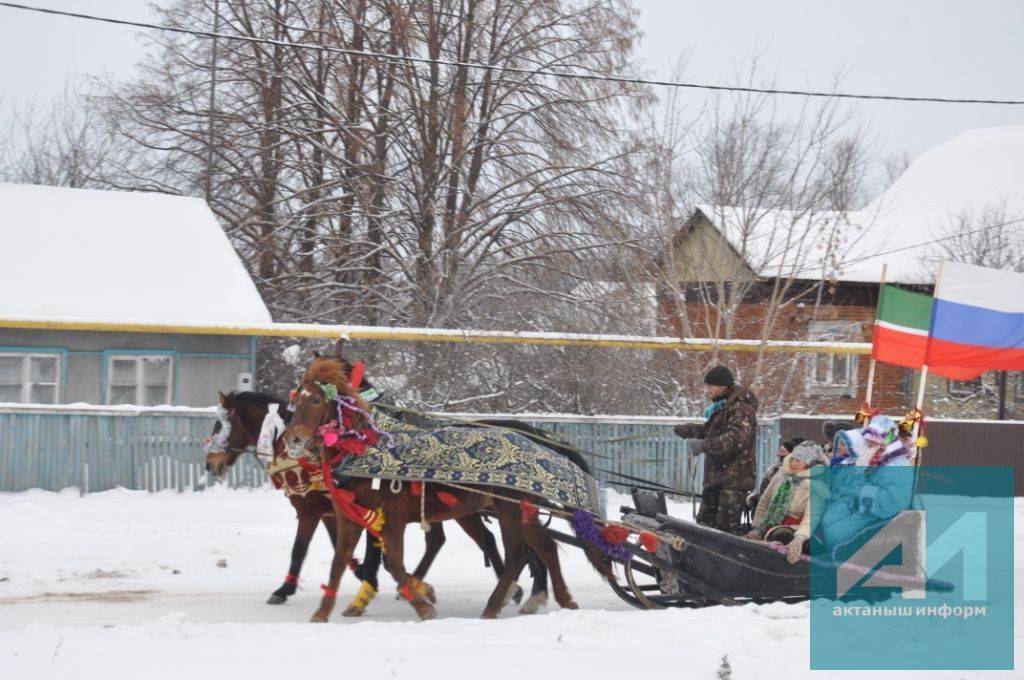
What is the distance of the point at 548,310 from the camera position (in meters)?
19.8

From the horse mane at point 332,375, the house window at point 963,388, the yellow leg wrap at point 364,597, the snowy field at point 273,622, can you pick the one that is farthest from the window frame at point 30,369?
the house window at point 963,388

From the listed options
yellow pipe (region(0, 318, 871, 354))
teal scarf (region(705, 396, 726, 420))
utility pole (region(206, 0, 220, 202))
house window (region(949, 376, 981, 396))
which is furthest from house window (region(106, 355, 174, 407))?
house window (region(949, 376, 981, 396))

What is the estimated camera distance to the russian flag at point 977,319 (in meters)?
9.28

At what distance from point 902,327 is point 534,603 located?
4.25 m

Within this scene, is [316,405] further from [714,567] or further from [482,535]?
[714,567]

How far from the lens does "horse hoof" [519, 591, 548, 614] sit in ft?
27.0

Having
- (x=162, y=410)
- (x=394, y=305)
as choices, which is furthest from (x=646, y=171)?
(x=162, y=410)

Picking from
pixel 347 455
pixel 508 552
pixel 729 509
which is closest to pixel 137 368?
pixel 347 455

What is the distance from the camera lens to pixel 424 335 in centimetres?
1644

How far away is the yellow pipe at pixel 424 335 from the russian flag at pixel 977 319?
7.03 m

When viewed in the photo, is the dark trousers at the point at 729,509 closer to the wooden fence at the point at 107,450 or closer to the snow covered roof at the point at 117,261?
the wooden fence at the point at 107,450

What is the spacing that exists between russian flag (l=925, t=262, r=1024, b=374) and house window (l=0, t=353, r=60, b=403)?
12698 mm

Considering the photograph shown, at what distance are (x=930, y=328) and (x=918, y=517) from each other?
79.8 inches

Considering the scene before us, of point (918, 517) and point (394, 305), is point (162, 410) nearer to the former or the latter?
point (394, 305)
